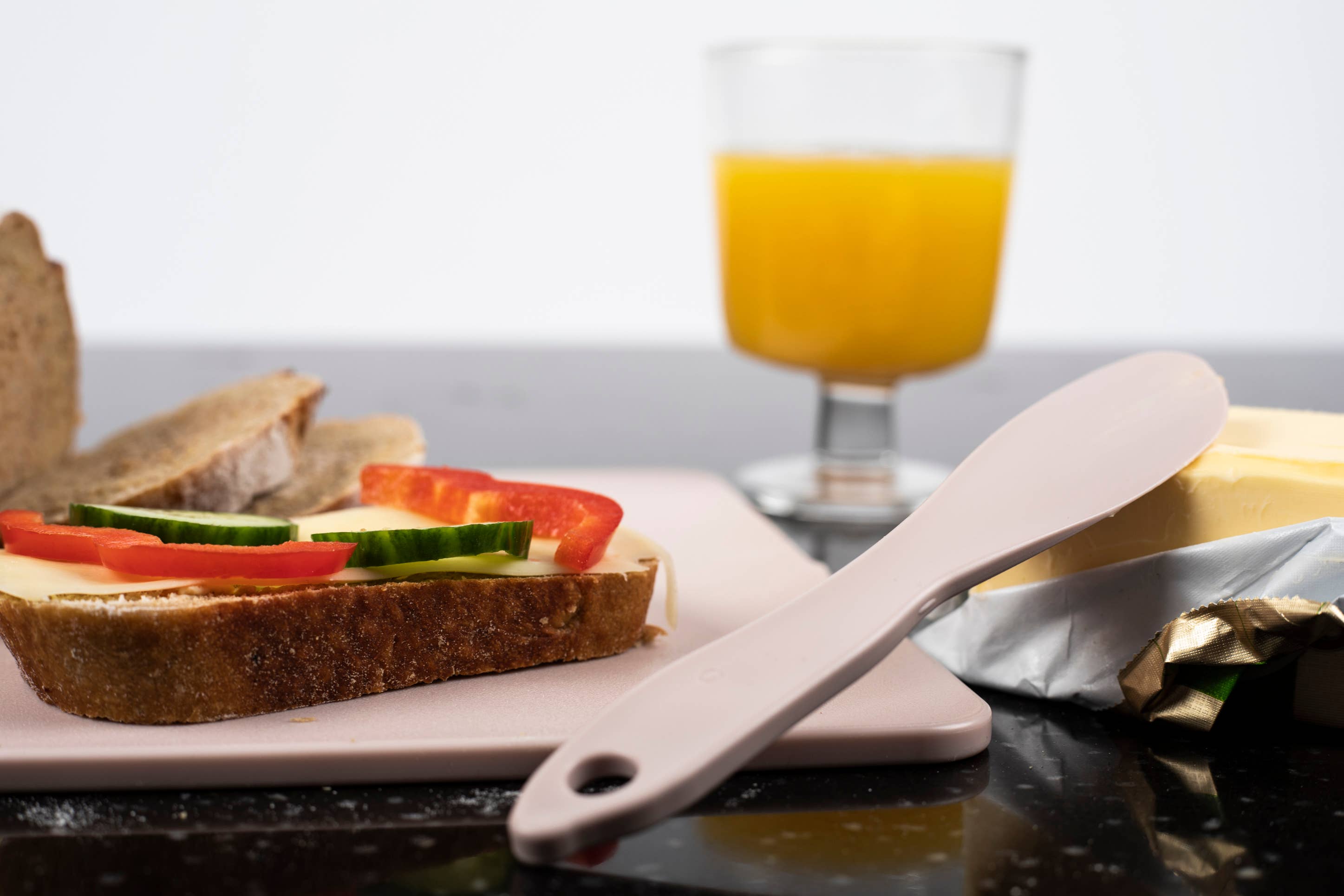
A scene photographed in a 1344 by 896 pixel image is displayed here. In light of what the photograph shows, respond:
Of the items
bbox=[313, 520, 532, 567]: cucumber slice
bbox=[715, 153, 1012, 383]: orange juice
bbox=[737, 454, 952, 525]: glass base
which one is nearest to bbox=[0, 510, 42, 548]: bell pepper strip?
Result: bbox=[313, 520, 532, 567]: cucumber slice

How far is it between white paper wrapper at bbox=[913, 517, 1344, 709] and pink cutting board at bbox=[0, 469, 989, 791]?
8 centimetres

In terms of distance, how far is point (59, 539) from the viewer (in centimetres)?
123

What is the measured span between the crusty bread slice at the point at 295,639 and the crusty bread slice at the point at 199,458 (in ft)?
2.30

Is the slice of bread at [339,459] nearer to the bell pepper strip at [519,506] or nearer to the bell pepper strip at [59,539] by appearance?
the bell pepper strip at [519,506]

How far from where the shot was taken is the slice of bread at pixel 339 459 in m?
1.95

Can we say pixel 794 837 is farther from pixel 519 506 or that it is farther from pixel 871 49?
pixel 871 49

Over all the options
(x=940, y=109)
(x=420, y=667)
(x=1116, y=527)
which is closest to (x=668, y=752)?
(x=420, y=667)

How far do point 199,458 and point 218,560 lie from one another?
2.64 feet

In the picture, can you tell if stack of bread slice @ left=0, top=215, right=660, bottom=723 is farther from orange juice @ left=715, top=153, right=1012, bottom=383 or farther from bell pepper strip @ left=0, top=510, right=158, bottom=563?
orange juice @ left=715, top=153, right=1012, bottom=383

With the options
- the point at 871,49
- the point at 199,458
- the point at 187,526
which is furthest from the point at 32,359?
the point at 871,49

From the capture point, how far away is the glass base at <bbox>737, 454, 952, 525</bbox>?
214 centimetres

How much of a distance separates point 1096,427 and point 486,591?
0.63 metres

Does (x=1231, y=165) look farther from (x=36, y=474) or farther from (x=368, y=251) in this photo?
(x=36, y=474)

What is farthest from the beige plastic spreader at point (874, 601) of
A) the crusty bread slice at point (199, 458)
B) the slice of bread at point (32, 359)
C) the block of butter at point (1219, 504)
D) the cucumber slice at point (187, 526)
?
the slice of bread at point (32, 359)
